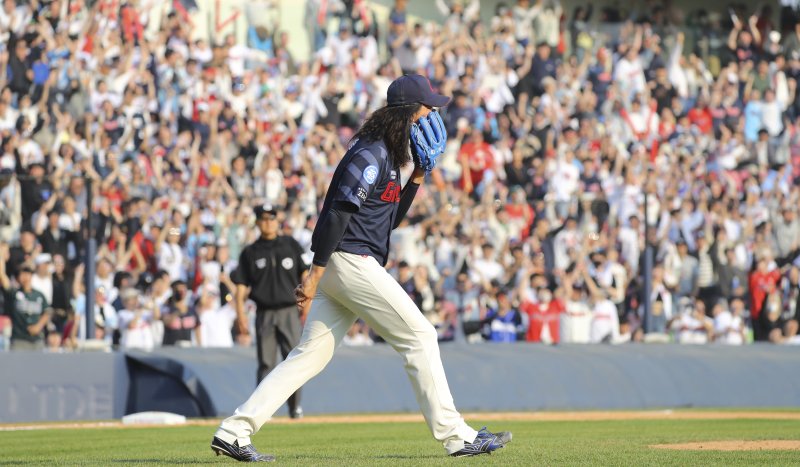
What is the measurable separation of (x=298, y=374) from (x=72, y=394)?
8103mm

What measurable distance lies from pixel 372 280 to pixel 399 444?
255 cm

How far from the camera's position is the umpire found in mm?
14852

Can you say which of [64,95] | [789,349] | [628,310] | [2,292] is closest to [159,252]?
[2,292]

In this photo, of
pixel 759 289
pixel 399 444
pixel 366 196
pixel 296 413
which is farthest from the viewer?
pixel 759 289

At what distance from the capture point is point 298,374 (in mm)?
8578

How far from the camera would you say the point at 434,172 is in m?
23.8

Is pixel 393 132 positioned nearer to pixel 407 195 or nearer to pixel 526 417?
pixel 407 195

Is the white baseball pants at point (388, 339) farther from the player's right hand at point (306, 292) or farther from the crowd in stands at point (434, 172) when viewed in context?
the crowd in stands at point (434, 172)

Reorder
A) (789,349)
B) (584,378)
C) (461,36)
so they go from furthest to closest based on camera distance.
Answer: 1. (461,36)
2. (789,349)
3. (584,378)

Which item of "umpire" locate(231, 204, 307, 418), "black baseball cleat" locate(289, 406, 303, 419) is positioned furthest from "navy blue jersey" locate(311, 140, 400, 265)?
"black baseball cleat" locate(289, 406, 303, 419)

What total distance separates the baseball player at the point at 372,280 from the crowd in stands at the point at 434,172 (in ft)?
27.5

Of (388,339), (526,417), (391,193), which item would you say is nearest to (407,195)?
(391,193)

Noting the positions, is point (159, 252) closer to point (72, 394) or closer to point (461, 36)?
point (72, 394)

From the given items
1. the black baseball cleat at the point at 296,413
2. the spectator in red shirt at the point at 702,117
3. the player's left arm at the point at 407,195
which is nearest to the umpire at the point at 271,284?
the black baseball cleat at the point at 296,413
